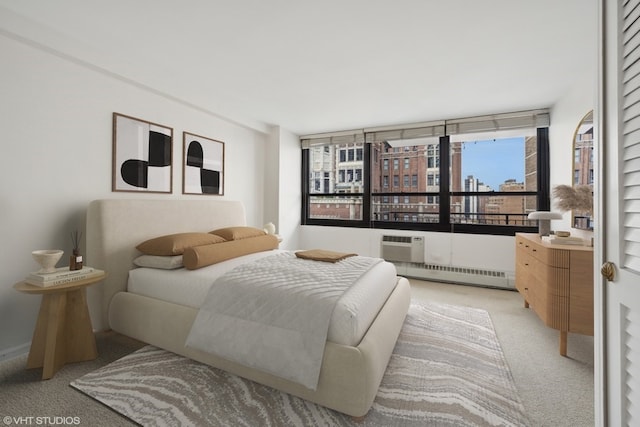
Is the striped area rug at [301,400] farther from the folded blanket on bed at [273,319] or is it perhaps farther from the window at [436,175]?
the window at [436,175]

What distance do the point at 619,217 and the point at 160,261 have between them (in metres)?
2.72

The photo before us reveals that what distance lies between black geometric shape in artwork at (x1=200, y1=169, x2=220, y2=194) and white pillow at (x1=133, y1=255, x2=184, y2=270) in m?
1.26

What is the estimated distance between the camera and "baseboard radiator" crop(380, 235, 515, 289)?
12.1 feet

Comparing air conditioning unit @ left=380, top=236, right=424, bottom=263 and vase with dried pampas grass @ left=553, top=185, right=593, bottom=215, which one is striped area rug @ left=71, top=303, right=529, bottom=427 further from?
air conditioning unit @ left=380, top=236, right=424, bottom=263

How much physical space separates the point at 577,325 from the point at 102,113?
13.8 feet

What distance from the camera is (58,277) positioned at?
180 centimetres

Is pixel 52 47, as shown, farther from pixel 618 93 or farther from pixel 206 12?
pixel 618 93

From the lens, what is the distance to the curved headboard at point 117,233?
7.27 ft

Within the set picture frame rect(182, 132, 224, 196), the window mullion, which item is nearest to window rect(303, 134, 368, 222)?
the window mullion

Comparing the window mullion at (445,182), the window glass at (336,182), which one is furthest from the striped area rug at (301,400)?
the window glass at (336,182)

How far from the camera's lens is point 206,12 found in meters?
1.84

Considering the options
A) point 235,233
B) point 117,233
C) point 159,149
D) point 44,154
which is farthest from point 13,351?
point 159,149

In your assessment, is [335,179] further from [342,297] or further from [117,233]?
[342,297]

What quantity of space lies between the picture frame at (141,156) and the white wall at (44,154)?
0.22 ft
